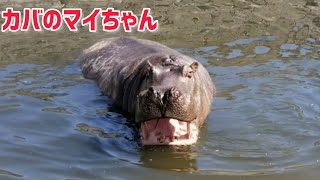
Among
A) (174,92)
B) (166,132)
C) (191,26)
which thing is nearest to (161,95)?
→ (174,92)

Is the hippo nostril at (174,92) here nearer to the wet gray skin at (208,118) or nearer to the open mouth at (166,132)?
the open mouth at (166,132)

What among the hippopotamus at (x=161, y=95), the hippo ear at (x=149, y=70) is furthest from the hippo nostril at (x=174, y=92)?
the hippo ear at (x=149, y=70)

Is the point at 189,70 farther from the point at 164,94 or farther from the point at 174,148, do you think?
the point at 174,148

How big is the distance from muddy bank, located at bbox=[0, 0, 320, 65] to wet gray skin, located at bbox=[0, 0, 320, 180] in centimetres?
4

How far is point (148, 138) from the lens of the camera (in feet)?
20.7

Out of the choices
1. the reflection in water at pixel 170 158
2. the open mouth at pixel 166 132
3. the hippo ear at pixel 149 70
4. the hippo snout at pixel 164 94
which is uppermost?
the hippo ear at pixel 149 70

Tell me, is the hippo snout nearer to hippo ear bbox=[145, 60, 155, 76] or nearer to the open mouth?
the open mouth

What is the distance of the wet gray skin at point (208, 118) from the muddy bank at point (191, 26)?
0.04m

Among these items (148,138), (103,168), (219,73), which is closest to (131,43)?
(219,73)

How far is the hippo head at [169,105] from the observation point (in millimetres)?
5980

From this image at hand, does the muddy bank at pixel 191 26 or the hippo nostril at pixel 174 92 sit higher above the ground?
the hippo nostril at pixel 174 92

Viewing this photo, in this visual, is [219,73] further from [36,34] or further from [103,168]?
[36,34]

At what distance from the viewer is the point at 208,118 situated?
24.0 feet

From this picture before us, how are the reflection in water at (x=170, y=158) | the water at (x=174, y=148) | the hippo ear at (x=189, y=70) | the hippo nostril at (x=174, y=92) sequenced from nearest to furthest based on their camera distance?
the water at (x=174, y=148)
the reflection in water at (x=170, y=158)
the hippo nostril at (x=174, y=92)
the hippo ear at (x=189, y=70)
